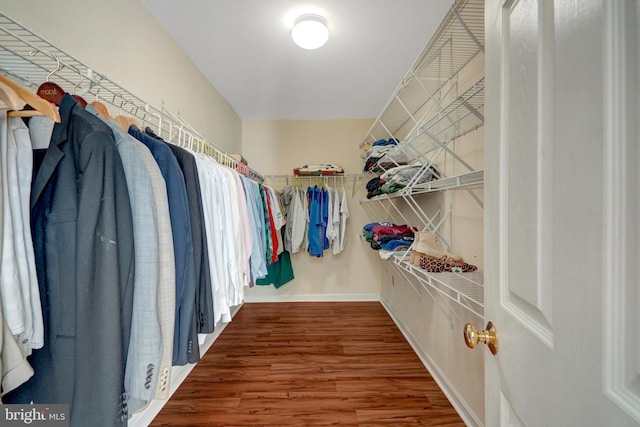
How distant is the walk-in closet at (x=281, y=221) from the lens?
33 centimetres

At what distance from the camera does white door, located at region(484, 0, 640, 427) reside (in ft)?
0.95

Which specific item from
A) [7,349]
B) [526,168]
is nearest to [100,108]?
[7,349]

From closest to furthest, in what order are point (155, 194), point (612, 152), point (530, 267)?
point (612, 152)
point (530, 267)
point (155, 194)

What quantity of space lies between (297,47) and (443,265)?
1.80m

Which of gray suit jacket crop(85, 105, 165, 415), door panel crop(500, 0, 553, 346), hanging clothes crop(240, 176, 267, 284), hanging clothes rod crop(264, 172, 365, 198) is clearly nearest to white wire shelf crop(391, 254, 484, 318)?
door panel crop(500, 0, 553, 346)

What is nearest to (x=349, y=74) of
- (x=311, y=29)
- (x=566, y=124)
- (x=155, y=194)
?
(x=311, y=29)

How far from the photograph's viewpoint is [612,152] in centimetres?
30

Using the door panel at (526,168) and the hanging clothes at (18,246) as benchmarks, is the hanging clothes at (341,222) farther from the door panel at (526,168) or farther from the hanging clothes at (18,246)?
the hanging clothes at (18,246)

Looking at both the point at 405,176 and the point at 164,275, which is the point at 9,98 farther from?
the point at 405,176

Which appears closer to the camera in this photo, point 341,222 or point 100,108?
point 100,108

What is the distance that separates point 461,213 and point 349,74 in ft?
5.03

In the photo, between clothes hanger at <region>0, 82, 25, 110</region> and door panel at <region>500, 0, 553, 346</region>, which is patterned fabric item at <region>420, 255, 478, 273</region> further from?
clothes hanger at <region>0, 82, 25, 110</region>

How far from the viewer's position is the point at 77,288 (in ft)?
1.89

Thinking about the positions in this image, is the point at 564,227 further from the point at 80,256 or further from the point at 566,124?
the point at 80,256
